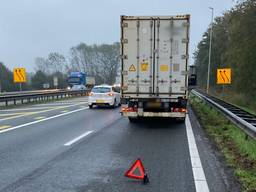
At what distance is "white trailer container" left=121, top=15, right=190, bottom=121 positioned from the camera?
12.8 m

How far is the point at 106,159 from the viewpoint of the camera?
7.55 m

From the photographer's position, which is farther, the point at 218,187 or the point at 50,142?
the point at 50,142

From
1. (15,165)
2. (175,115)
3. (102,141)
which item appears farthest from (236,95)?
(15,165)

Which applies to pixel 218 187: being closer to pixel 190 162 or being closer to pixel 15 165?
pixel 190 162

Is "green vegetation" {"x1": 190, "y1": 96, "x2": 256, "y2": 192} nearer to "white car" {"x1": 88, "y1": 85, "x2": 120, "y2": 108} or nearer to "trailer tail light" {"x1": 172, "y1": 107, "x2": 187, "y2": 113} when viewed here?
"trailer tail light" {"x1": 172, "y1": 107, "x2": 187, "y2": 113}

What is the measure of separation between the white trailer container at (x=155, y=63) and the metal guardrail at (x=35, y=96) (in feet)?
48.0

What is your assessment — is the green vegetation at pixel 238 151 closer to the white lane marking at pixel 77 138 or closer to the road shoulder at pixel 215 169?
the road shoulder at pixel 215 169

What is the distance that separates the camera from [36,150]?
28.0 feet

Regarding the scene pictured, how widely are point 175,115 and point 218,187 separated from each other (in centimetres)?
763

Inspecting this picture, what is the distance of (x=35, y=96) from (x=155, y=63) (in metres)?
19.8

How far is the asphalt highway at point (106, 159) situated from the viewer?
562cm

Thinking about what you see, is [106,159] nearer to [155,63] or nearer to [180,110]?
[180,110]

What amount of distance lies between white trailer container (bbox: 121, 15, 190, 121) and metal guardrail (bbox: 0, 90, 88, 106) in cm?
1463


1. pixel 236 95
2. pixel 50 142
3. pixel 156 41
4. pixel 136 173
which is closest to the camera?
pixel 136 173
